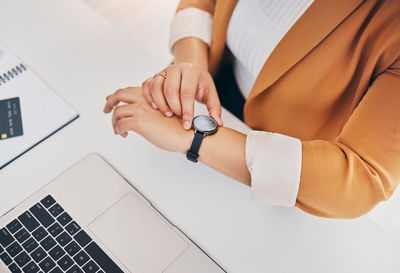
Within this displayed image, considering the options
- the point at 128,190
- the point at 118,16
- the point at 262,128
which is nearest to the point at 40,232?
the point at 128,190

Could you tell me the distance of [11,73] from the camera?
0.92 m

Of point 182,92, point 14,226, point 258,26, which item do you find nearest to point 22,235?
point 14,226

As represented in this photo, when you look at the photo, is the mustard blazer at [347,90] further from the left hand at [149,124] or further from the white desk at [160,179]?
the left hand at [149,124]

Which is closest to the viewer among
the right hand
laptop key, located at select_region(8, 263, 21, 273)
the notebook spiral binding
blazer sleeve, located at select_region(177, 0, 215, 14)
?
laptop key, located at select_region(8, 263, 21, 273)

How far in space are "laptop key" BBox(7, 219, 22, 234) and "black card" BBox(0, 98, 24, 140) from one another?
0.22 m

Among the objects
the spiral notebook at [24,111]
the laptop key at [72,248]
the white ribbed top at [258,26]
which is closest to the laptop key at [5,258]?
the laptop key at [72,248]

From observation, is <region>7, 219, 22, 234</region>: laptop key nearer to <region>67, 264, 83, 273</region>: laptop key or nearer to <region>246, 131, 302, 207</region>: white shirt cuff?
<region>67, 264, 83, 273</region>: laptop key

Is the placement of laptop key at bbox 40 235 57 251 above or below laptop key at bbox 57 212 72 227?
below

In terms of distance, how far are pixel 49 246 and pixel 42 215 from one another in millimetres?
70

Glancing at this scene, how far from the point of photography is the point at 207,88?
85cm

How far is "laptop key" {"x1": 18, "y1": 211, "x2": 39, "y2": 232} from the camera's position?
710 mm

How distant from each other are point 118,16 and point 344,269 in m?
1.54

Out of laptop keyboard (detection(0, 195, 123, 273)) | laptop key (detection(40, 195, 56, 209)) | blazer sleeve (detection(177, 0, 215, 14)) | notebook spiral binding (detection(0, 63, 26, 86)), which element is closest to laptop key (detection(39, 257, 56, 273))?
laptop keyboard (detection(0, 195, 123, 273))

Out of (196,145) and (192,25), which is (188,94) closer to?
(196,145)
